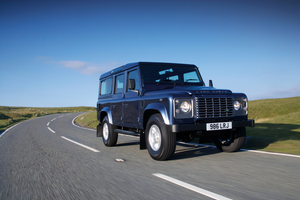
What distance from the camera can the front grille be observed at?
5237 millimetres

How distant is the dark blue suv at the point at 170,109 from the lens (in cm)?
521

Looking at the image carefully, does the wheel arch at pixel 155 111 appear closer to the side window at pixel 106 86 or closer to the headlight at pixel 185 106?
the headlight at pixel 185 106

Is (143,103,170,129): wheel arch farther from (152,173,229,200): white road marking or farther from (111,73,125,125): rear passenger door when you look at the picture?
(111,73,125,125): rear passenger door

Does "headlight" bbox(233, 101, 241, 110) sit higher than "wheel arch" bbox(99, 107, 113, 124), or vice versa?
"headlight" bbox(233, 101, 241, 110)

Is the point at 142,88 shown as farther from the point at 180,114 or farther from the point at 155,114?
the point at 180,114

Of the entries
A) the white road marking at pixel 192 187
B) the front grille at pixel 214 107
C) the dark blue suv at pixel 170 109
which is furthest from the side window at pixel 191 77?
the white road marking at pixel 192 187

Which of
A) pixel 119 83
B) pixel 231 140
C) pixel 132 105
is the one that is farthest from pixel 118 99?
pixel 231 140

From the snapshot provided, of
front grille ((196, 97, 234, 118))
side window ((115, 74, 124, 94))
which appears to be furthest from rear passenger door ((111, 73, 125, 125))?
front grille ((196, 97, 234, 118))

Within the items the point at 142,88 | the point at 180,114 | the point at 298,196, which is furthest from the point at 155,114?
the point at 298,196

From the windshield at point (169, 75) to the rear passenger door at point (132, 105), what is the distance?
0.27 meters

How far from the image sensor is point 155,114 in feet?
18.5

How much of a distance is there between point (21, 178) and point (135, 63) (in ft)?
13.1

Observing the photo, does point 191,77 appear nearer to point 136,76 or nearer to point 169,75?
point 169,75

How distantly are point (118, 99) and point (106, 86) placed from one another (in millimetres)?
1466
